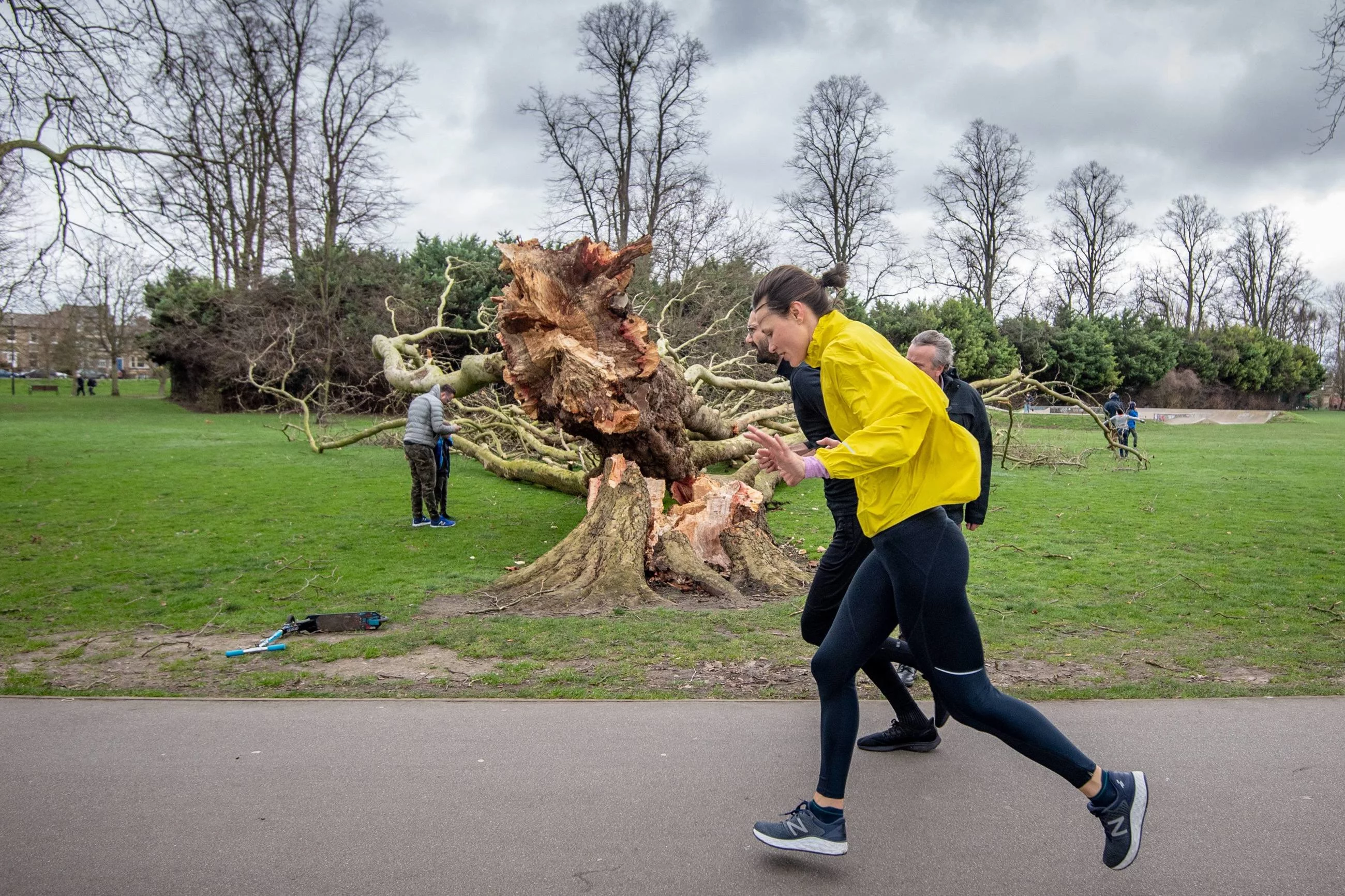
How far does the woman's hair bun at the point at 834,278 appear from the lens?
11.6ft

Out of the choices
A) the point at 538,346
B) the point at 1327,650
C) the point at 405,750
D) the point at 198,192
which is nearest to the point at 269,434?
the point at 198,192

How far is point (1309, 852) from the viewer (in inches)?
119

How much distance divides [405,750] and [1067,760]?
2.65m

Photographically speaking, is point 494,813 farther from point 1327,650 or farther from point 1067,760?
point 1327,650

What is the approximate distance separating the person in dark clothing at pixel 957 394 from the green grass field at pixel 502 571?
92cm

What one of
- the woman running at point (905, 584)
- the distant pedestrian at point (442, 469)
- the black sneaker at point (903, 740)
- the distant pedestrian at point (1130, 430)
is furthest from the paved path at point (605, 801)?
the distant pedestrian at point (1130, 430)

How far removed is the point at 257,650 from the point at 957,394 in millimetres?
4570

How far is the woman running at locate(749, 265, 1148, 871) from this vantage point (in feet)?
9.56

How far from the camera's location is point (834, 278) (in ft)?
11.7

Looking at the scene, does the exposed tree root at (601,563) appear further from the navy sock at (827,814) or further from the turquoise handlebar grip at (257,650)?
the navy sock at (827,814)

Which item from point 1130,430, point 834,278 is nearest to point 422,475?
point 834,278

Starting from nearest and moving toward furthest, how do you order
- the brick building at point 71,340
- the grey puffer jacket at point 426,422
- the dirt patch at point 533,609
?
the dirt patch at point 533,609 < the grey puffer jacket at point 426,422 < the brick building at point 71,340

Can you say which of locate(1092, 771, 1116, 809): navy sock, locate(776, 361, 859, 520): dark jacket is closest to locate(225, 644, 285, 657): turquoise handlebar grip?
locate(776, 361, 859, 520): dark jacket

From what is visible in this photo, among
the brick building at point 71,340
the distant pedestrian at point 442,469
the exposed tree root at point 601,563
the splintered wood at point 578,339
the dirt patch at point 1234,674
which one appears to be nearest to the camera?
the dirt patch at point 1234,674
